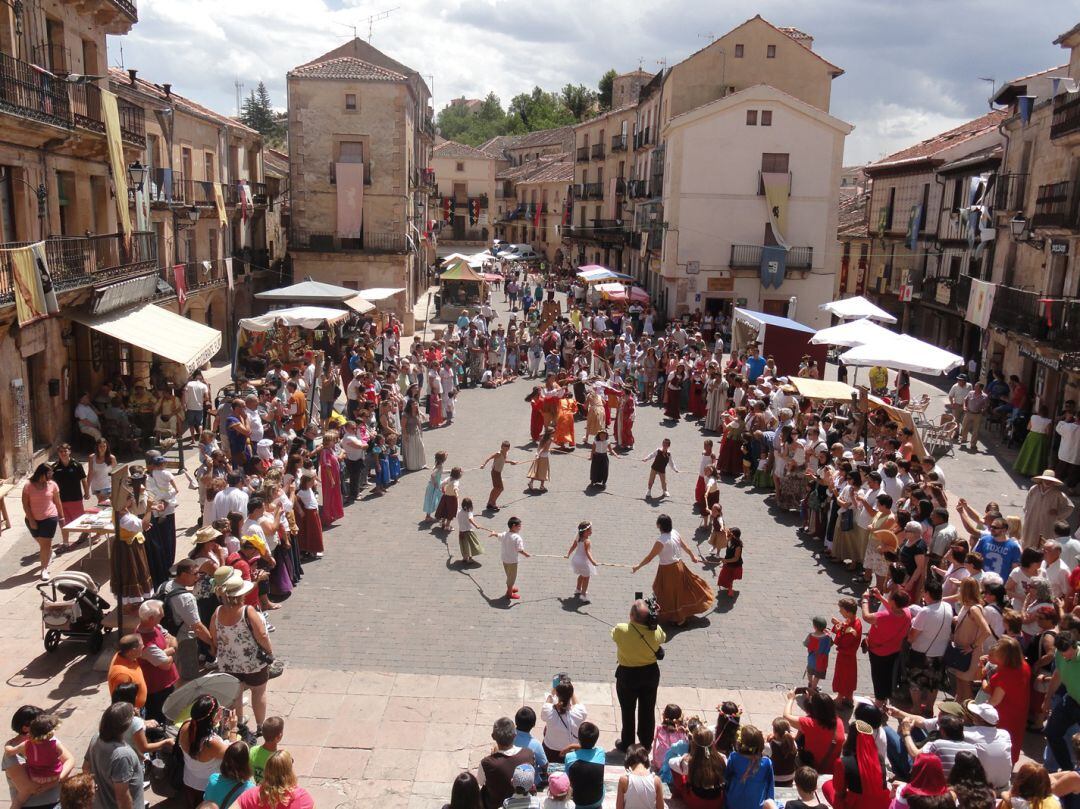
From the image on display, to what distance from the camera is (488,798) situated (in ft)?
19.6

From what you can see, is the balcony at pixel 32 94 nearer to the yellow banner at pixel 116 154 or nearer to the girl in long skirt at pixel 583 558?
the yellow banner at pixel 116 154

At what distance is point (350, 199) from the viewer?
115ft

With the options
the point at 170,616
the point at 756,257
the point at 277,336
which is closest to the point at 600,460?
the point at 170,616

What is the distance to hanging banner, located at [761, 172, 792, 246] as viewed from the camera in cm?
3481

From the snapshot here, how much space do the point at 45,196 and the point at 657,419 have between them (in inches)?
554

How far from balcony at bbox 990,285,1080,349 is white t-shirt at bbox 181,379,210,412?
18.3 metres

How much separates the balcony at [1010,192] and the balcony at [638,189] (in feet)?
62.9

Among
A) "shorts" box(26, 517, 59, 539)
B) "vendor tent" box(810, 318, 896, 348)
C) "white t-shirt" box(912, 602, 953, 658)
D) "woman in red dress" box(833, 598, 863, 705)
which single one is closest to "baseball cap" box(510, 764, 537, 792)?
"woman in red dress" box(833, 598, 863, 705)

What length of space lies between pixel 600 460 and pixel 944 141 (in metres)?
30.1

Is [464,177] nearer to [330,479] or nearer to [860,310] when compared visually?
[860,310]

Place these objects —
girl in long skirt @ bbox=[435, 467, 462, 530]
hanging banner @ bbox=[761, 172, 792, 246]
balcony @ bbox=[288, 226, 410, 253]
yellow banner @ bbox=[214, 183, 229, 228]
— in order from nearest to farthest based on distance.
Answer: girl in long skirt @ bbox=[435, 467, 462, 530] → yellow banner @ bbox=[214, 183, 229, 228] → hanging banner @ bbox=[761, 172, 792, 246] → balcony @ bbox=[288, 226, 410, 253]

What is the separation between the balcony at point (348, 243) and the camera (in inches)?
1390

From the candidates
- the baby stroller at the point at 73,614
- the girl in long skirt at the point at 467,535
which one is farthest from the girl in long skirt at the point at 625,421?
the baby stroller at the point at 73,614

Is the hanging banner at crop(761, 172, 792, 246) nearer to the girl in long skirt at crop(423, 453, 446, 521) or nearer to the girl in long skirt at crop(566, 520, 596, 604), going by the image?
the girl in long skirt at crop(423, 453, 446, 521)
